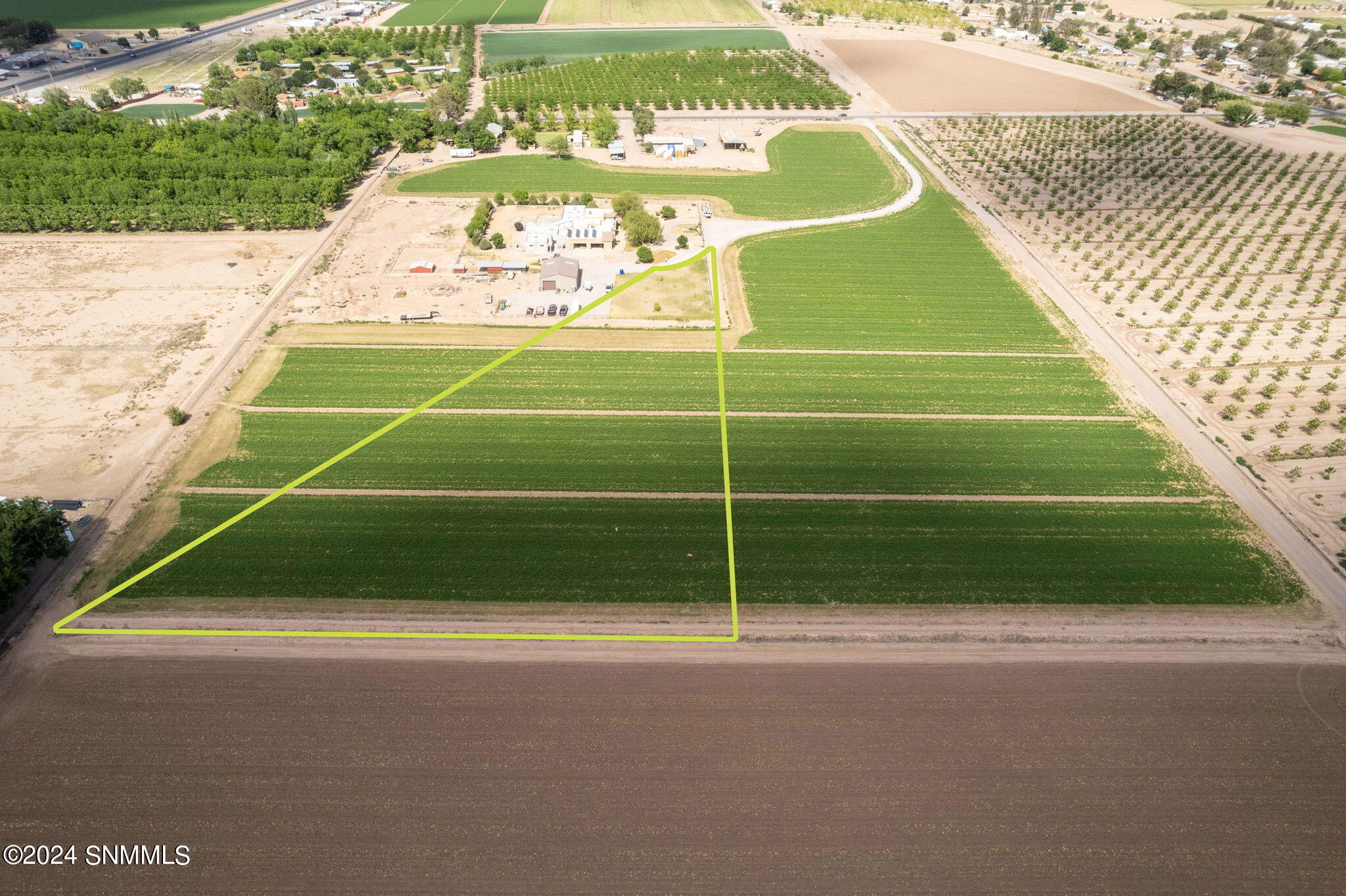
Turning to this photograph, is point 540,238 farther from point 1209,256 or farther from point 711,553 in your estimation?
point 1209,256

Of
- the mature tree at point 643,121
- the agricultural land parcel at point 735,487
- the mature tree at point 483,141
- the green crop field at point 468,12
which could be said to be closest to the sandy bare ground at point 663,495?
the agricultural land parcel at point 735,487

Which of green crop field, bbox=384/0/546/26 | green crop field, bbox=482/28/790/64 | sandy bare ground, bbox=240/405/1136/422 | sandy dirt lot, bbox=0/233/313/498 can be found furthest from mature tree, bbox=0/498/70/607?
green crop field, bbox=384/0/546/26

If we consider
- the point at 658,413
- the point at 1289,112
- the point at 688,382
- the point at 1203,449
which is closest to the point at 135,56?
the point at 688,382

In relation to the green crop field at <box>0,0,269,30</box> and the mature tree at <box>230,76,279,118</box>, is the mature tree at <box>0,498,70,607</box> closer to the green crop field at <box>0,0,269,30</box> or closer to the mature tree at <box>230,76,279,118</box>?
the mature tree at <box>230,76,279,118</box>

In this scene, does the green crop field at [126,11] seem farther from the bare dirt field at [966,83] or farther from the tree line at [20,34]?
the bare dirt field at [966,83]

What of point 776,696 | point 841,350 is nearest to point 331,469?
point 776,696
